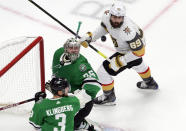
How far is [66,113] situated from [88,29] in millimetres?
2284

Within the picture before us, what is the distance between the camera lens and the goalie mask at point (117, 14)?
3602 millimetres

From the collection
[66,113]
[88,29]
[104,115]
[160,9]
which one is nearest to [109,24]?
[104,115]

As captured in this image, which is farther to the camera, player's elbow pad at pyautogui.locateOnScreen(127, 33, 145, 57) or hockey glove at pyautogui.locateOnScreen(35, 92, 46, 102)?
player's elbow pad at pyautogui.locateOnScreen(127, 33, 145, 57)

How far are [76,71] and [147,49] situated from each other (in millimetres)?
1554

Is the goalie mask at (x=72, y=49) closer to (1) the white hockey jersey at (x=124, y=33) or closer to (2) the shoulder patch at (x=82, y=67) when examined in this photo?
(2) the shoulder patch at (x=82, y=67)

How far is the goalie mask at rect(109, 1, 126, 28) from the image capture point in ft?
11.8

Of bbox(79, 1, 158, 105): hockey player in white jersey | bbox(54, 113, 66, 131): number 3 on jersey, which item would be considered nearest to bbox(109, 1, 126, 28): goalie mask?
bbox(79, 1, 158, 105): hockey player in white jersey

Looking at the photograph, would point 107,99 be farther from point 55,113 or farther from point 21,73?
point 55,113

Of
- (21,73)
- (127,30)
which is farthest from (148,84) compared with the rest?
(21,73)

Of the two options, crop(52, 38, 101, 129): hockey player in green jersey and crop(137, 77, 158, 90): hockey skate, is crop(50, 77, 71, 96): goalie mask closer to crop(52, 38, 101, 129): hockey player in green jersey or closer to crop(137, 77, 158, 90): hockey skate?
crop(52, 38, 101, 129): hockey player in green jersey

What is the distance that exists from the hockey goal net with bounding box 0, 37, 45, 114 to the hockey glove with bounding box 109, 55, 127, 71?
62cm

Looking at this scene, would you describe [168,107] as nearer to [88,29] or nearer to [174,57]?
[174,57]

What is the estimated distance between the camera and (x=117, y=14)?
142 inches

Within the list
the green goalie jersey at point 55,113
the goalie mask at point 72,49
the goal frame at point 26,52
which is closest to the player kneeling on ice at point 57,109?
the green goalie jersey at point 55,113
